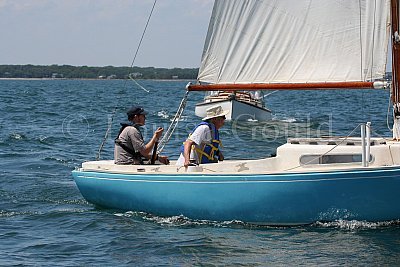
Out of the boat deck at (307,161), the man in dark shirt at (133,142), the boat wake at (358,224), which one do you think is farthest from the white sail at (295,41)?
the boat wake at (358,224)

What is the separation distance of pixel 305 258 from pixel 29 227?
15.1ft

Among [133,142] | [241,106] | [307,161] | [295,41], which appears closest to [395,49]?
[295,41]

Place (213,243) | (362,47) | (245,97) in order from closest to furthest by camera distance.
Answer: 1. (213,243)
2. (362,47)
3. (245,97)

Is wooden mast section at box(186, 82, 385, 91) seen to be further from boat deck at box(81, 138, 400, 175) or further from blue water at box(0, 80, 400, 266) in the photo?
blue water at box(0, 80, 400, 266)

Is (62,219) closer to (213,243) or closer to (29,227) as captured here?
(29,227)

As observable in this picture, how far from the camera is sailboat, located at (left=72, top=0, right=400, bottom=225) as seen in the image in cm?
1218

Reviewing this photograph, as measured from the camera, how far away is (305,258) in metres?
11.1

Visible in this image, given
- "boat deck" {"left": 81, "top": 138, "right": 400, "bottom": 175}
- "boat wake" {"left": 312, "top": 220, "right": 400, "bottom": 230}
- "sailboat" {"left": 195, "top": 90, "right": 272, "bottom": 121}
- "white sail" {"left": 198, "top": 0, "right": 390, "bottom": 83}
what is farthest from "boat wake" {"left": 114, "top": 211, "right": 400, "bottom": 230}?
"sailboat" {"left": 195, "top": 90, "right": 272, "bottom": 121}

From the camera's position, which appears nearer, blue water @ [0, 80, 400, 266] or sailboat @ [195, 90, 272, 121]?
blue water @ [0, 80, 400, 266]

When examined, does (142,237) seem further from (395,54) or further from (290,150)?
(395,54)

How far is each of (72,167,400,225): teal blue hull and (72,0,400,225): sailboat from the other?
0.6 inches

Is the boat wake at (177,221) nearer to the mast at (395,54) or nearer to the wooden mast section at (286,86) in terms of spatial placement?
the wooden mast section at (286,86)

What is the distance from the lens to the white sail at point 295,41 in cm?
1282

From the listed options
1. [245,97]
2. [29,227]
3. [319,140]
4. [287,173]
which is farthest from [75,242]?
[245,97]
